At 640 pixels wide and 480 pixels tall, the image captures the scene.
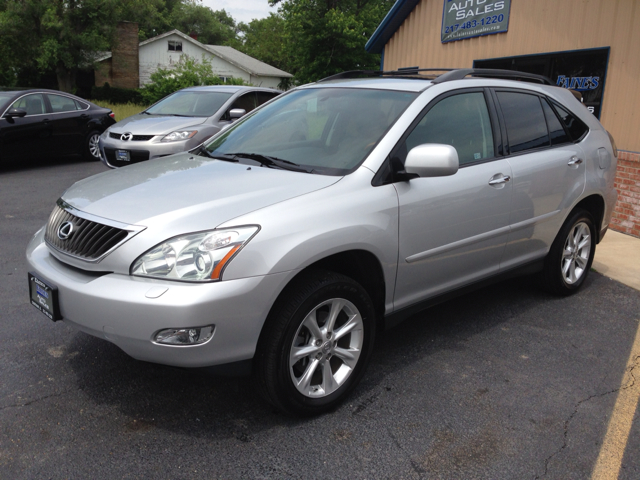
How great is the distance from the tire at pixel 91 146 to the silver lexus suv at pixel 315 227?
8739mm

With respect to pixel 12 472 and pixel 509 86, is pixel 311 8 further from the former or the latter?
pixel 12 472

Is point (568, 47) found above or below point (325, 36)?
below

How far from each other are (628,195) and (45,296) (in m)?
7.10

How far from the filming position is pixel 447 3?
11.2 m

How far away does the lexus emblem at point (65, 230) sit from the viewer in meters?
3.00

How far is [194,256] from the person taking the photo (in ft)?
8.65

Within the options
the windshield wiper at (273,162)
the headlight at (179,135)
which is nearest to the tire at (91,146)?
the headlight at (179,135)

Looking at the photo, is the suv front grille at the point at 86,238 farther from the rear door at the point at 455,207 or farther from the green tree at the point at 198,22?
the green tree at the point at 198,22

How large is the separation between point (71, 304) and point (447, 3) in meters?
10.3

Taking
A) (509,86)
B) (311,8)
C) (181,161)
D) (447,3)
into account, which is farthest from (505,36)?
(311,8)

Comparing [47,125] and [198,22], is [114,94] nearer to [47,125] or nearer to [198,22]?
[47,125]

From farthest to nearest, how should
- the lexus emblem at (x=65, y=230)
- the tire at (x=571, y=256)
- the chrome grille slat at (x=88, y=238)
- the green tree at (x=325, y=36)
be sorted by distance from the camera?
the green tree at (x=325, y=36), the tire at (x=571, y=256), the lexus emblem at (x=65, y=230), the chrome grille slat at (x=88, y=238)

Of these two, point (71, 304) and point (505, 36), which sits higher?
point (505, 36)

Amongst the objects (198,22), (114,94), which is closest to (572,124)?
(114,94)
